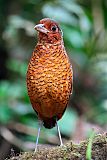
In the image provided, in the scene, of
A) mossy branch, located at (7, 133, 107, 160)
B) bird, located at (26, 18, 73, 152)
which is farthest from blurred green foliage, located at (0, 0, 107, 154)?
mossy branch, located at (7, 133, 107, 160)

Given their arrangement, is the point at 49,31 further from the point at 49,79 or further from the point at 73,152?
the point at 73,152

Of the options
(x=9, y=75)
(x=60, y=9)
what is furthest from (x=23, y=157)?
(x=9, y=75)

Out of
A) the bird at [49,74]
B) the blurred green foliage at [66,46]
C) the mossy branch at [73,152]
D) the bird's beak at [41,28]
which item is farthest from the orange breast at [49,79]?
the blurred green foliage at [66,46]

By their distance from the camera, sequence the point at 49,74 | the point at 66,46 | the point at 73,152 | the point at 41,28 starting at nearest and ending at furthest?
the point at 73,152 < the point at 49,74 < the point at 41,28 < the point at 66,46

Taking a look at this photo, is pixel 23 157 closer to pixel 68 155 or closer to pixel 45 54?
pixel 68 155

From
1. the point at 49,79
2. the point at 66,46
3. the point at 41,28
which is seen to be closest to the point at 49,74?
the point at 49,79

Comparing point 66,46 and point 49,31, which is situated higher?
point 49,31

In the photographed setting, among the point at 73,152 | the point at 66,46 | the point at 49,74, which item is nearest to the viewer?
the point at 73,152
